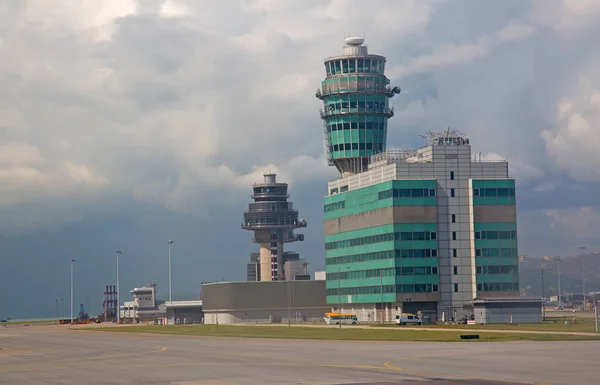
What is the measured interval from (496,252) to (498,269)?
12.8 feet

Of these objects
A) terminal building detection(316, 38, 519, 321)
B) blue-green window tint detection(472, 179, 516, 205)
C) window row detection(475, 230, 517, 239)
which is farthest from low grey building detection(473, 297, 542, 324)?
blue-green window tint detection(472, 179, 516, 205)

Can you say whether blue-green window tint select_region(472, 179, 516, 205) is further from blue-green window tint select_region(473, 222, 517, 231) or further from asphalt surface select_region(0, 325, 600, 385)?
asphalt surface select_region(0, 325, 600, 385)

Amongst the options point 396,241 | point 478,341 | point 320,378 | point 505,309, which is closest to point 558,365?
point 320,378

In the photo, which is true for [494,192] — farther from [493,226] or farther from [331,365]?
[331,365]

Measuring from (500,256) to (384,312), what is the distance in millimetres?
29589

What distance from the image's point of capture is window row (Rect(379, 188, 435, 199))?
189m

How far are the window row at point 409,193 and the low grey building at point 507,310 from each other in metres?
31.3

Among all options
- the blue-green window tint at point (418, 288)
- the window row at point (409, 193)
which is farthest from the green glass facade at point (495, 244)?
the window row at point (409, 193)

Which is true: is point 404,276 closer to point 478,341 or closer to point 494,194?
point 494,194

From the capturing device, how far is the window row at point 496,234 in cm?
19250

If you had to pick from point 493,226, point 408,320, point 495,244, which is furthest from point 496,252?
point 408,320

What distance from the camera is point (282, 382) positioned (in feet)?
170

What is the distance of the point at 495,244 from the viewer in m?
193

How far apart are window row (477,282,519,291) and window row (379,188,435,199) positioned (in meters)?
23.6
